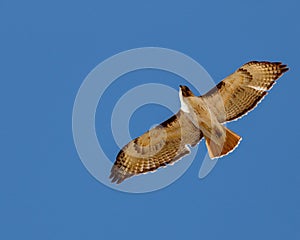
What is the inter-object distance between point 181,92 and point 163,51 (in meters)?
1.53

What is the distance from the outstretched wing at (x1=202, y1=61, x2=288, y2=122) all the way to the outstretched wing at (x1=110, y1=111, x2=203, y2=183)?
0.59m

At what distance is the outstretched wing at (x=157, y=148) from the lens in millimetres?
15125

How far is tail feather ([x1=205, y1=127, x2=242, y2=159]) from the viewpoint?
48.7 ft

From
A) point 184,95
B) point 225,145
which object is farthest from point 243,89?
point 225,145

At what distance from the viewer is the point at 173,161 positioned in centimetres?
1521

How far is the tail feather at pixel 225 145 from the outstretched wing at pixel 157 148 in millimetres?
444

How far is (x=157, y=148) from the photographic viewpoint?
15289mm

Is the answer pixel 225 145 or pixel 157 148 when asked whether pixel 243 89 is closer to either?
pixel 225 145

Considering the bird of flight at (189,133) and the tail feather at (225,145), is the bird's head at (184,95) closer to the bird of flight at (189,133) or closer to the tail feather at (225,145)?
the bird of flight at (189,133)

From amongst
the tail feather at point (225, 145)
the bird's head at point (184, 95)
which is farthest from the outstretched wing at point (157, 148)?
the tail feather at point (225, 145)

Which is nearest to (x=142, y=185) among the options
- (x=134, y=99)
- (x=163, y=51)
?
(x=134, y=99)

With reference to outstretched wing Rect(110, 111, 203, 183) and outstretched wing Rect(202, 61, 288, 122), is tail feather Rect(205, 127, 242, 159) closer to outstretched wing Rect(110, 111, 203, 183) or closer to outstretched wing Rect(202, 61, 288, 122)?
outstretched wing Rect(110, 111, 203, 183)

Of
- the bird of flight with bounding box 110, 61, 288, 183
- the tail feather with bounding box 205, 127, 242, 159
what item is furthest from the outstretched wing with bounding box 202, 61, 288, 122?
the tail feather with bounding box 205, 127, 242, 159

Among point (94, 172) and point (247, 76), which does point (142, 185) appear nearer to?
point (94, 172)
